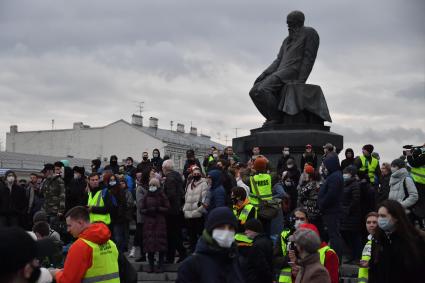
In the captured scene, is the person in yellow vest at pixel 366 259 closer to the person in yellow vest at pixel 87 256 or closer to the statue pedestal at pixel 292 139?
the person in yellow vest at pixel 87 256

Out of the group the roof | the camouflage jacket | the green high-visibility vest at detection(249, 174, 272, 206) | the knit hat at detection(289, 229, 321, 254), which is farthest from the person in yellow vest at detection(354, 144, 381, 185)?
the roof

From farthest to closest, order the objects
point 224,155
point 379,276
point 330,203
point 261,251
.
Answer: point 224,155, point 330,203, point 261,251, point 379,276

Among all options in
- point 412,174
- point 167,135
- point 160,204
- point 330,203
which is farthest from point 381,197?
point 167,135

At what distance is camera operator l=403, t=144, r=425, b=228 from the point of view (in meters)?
11.0

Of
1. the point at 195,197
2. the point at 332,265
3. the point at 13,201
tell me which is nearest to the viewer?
the point at 332,265

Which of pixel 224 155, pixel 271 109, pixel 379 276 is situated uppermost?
pixel 271 109

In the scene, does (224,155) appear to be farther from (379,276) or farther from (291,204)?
(379,276)

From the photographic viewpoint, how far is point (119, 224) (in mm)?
12617

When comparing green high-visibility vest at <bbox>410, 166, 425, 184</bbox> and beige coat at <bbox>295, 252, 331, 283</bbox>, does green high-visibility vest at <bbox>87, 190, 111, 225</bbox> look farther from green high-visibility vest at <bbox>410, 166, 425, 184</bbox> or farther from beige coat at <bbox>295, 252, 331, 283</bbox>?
beige coat at <bbox>295, 252, 331, 283</bbox>

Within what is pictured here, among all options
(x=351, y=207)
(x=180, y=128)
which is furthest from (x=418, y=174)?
(x=180, y=128)

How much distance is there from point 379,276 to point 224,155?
10.2 metres

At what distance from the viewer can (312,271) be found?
6.09 meters

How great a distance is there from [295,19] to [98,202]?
27.7ft

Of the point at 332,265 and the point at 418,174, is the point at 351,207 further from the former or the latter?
the point at 332,265
